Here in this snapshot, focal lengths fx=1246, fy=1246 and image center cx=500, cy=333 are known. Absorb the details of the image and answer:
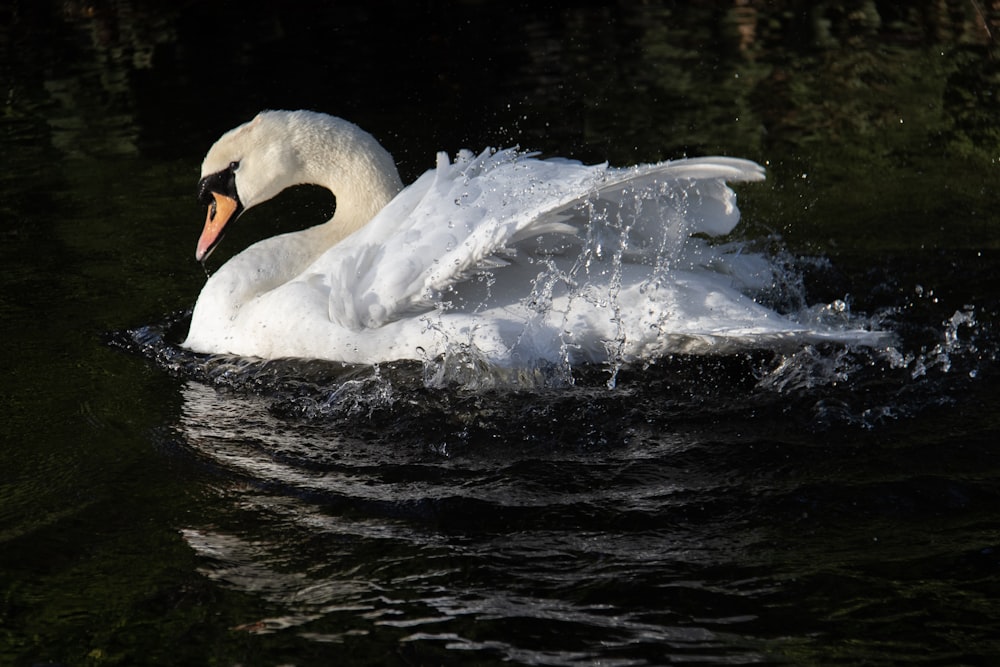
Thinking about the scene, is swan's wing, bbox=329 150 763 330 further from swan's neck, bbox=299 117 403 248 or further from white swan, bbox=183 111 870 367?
swan's neck, bbox=299 117 403 248

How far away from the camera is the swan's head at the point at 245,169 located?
600 centimetres

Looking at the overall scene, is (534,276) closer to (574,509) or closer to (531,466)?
(531,466)

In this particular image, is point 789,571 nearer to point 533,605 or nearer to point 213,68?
point 533,605

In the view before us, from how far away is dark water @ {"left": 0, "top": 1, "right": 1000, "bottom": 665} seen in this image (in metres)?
3.55

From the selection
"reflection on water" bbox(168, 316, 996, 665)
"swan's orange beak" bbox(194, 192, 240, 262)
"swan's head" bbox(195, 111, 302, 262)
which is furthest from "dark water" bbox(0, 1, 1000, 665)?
"swan's head" bbox(195, 111, 302, 262)

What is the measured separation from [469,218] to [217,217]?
1.73m

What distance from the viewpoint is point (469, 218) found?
→ 4965 millimetres

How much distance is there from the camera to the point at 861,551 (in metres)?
3.78

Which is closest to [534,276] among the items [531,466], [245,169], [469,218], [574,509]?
[469,218]

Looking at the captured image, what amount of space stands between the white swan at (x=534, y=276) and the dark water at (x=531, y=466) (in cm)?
19

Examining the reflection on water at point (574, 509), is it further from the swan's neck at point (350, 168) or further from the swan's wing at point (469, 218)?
the swan's neck at point (350, 168)

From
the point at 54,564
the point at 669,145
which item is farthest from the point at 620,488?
the point at 669,145

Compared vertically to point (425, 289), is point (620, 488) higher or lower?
lower

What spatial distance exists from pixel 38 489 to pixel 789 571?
273 centimetres
